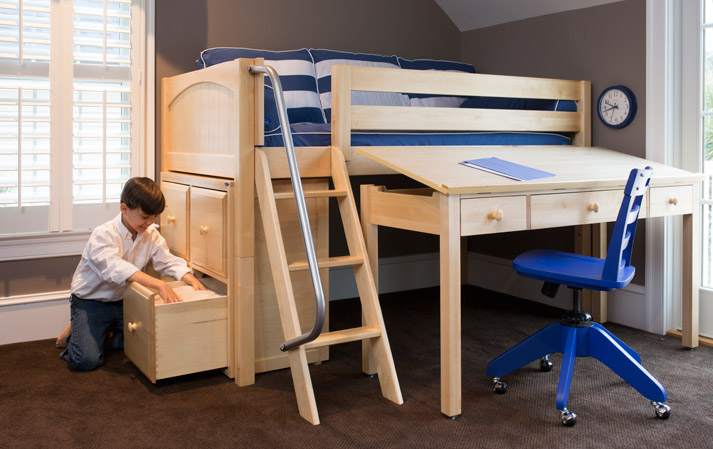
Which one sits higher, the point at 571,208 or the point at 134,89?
the point at 134,89

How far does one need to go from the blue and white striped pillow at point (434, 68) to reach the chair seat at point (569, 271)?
1.32 metres

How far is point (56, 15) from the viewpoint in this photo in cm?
289

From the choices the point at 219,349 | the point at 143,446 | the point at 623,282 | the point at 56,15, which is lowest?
the point at 143,446

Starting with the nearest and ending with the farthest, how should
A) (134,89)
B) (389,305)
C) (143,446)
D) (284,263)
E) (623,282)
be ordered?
1. (143,446)
2. (623,282)
3. (284,263)
4. (134,89)
5. (389,305)

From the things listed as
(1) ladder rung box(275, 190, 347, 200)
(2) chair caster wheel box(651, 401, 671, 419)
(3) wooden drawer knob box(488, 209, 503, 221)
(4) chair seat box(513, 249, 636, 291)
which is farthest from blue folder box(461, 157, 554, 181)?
(2) chair caster wheel box(651, 401, 671, 419)

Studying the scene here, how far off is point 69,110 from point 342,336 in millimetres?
1674

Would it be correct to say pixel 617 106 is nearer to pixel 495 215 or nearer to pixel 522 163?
pixel 522 163

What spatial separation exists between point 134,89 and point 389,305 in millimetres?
1714

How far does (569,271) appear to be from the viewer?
221 centimetres

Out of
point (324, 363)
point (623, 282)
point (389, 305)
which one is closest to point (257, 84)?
point (324, 363)

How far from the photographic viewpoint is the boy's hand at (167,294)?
96.1 inches

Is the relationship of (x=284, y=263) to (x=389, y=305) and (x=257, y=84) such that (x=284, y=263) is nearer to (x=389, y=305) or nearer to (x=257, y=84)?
(x=257, y=84)

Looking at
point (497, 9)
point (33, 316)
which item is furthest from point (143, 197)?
point (497, 9)

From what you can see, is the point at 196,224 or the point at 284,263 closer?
the point at 284,263
